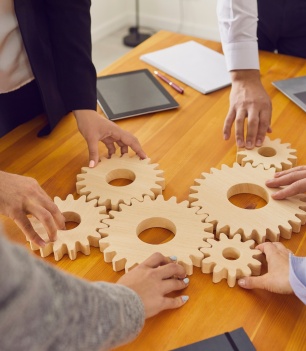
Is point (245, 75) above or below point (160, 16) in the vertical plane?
above

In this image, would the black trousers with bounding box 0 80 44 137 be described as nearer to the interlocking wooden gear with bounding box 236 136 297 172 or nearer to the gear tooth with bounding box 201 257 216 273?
the interlocking wooden gear with bounding box 236 136 297 172

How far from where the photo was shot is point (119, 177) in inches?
47.9

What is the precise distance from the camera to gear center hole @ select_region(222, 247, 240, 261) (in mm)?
967

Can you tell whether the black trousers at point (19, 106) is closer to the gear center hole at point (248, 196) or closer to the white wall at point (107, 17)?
the gear center hole at point (248, 196)

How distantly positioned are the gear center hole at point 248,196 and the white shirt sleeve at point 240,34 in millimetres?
493

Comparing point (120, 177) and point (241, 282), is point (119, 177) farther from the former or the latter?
point (241, 282)

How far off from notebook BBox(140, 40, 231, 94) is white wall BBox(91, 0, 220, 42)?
84.4 inches

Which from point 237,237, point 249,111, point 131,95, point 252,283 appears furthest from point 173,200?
point 131,95

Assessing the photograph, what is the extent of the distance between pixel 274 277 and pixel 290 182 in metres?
0.29

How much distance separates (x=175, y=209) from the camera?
106 cm

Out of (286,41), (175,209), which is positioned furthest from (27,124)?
(286,41)

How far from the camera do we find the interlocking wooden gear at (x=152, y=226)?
0.95 m

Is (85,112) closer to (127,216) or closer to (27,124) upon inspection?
(27,124)

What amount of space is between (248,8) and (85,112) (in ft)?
2.12
